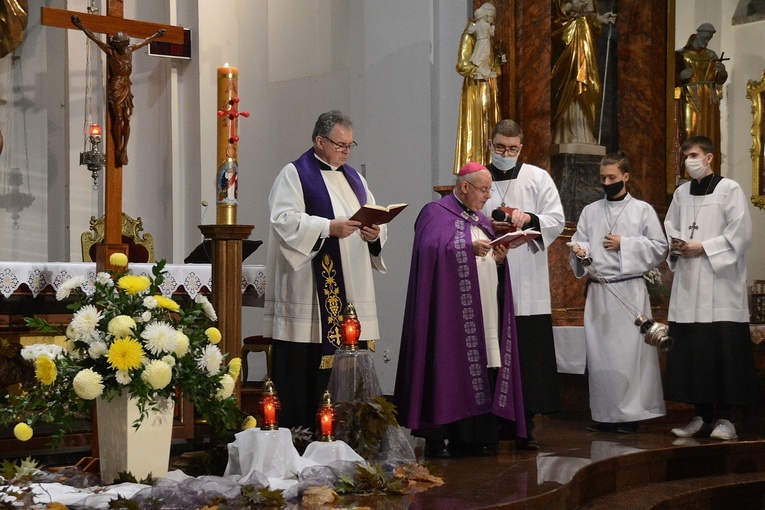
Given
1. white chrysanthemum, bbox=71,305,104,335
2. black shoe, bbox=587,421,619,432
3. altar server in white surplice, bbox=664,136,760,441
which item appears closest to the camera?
white chrysanthemum, bbox=71,305,104,335

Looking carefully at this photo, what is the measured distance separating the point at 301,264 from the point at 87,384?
155 cm

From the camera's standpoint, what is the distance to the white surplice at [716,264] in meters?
6.57

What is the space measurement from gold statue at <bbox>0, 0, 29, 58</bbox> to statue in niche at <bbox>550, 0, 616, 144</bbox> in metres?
5.07

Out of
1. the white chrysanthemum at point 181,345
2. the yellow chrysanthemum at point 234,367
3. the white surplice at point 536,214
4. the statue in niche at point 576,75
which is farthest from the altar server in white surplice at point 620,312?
the white chrysanthemum at point 181,345

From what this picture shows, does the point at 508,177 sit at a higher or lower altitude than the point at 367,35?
lower

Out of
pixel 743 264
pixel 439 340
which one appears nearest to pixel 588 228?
pixel 743 264

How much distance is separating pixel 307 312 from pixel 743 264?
2948mm

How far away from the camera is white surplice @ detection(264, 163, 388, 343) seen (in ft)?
17.9

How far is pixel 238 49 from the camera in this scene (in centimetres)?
1107

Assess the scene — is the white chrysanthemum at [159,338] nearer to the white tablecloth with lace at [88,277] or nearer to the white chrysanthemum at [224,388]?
the white chrysanthemum at [224,388]

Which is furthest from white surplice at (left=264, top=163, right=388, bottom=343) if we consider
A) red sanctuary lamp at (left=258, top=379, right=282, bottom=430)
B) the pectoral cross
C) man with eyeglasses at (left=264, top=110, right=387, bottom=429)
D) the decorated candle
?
the pectoral cross

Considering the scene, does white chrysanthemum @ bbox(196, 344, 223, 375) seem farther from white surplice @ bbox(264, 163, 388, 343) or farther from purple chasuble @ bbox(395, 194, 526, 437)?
purple chasuble @ bbox(395, 194, 526, 437)

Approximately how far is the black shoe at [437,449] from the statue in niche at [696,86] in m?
4.90

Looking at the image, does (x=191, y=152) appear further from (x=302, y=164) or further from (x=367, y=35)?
(x=302, y=164)
